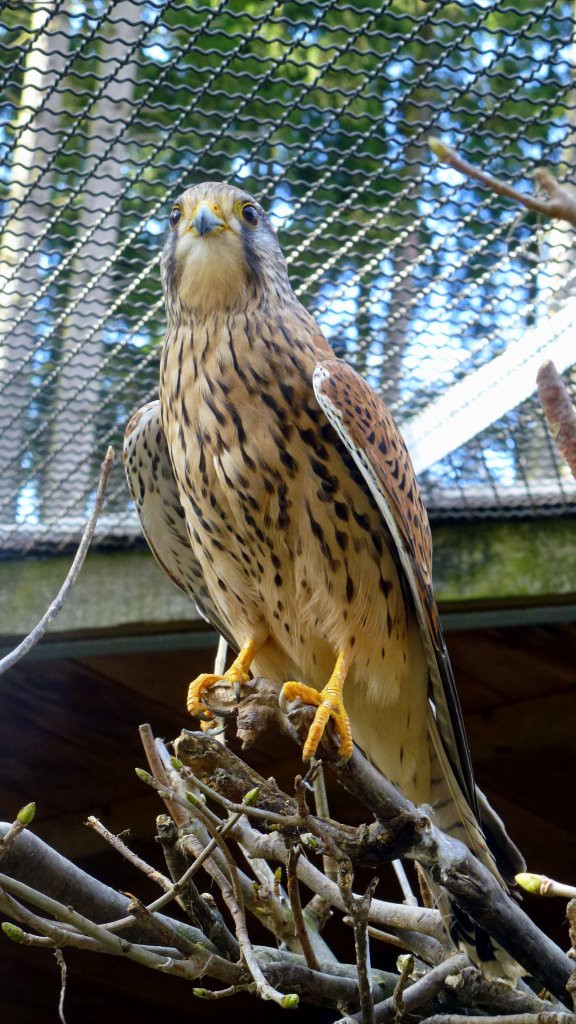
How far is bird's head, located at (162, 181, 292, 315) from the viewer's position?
2771 millimetres

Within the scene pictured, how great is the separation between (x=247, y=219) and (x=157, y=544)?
0.87 meters

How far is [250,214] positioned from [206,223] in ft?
0.67

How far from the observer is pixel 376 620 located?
8.47 ft

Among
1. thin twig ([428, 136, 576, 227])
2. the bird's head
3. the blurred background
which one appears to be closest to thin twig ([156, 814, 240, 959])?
thin twig ([428, 136, 576, 227])

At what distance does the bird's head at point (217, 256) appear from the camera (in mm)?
2771

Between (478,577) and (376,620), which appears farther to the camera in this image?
(478,577)

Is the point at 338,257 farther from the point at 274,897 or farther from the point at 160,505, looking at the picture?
the point at 274,897

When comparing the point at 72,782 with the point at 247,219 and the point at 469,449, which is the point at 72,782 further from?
the point at 247,219

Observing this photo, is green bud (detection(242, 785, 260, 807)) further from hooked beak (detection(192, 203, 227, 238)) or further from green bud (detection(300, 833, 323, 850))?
hooked beak (detection(192, 203, 227, 238))

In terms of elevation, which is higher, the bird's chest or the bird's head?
the bird's head

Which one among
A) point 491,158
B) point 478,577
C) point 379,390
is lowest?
point 478,577

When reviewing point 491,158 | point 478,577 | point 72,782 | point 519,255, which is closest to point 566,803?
point 478,577

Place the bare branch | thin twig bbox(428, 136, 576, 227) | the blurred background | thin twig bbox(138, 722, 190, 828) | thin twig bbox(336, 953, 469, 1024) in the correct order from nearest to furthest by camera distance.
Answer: thin twig bbox(428, 136, 576, 227) → the bare branch → thin twig bbox(336, 953, 469, 1024) → thin twig bbox(138, 722, 190, 828) → the blurred background

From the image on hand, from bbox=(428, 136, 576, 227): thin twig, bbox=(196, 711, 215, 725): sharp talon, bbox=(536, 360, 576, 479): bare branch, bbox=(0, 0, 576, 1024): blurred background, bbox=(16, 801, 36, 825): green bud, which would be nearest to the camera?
bbox=(428, 136, 576, 227): thin twig
